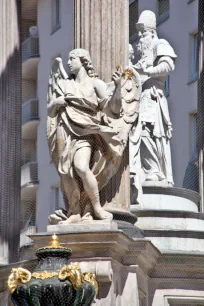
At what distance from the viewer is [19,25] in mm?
26266

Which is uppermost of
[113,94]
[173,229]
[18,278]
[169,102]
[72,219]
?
[169,102]

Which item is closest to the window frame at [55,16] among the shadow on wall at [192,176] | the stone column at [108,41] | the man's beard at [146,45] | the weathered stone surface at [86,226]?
the shadow on wall at [192,176]

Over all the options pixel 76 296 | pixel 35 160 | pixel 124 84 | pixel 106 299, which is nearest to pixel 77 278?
pixel 76 296

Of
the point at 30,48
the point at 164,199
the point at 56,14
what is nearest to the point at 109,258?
the point at 164,199

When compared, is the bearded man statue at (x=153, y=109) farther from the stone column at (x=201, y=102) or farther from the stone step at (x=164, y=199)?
the stone column at (x=201, y=102)

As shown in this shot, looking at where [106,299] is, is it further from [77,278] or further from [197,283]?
[77,278]

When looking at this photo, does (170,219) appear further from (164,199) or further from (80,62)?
(80,62)

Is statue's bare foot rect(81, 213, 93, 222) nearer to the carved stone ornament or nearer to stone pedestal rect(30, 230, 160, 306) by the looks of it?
stone pedestal rect(30, 230, 160, 306)

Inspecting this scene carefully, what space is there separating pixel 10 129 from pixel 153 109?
2.53m

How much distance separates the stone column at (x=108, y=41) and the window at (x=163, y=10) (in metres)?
8.25

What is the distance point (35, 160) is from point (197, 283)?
9.60 m

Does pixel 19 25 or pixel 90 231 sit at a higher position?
pixel 19 25

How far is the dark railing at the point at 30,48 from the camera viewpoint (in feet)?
120

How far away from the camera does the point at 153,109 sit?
26.3 m
